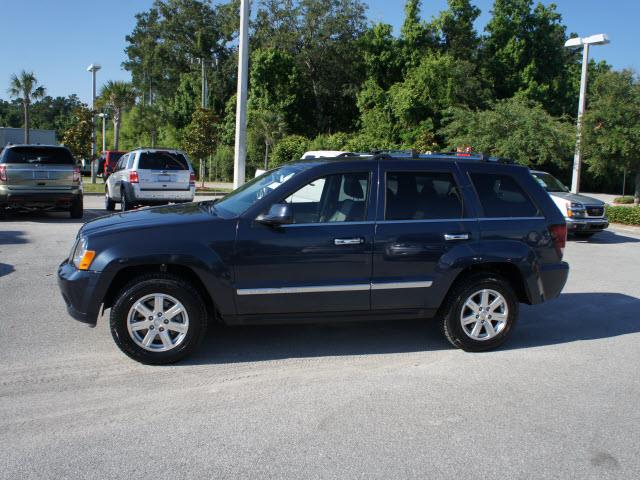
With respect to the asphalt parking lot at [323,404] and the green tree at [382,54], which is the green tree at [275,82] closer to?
the green tree at [382,54]

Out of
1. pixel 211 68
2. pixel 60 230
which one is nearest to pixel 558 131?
pixel 60 230

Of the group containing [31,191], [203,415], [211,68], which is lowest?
[203,415]

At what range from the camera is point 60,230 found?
1324cm

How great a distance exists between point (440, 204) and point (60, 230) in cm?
1017

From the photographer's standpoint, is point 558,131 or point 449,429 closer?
point 449,429

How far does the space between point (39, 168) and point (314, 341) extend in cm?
1080

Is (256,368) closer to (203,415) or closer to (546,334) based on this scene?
(203,415)

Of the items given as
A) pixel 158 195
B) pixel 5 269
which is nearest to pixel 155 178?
pixel 158 195

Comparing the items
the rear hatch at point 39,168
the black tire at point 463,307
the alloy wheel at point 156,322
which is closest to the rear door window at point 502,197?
the black tire at point 463,307

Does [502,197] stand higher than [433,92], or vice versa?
[433,92]

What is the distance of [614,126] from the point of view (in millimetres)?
20828

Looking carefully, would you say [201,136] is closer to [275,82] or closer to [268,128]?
[268,128]

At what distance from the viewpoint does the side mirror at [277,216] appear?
5035 millimetres

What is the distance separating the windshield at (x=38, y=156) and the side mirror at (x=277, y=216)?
11.1 meters
